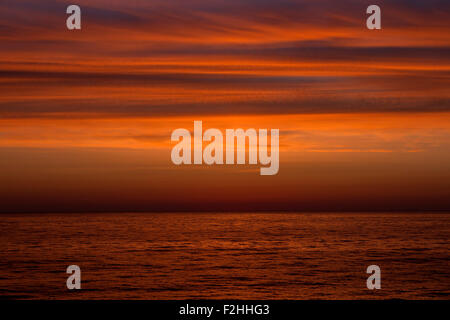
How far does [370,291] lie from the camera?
31.7 metres

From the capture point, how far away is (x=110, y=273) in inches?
1559

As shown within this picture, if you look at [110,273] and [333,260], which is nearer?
[110,273]

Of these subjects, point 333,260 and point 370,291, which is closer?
point 370,291

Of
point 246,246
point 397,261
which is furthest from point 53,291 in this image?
point 246,246
